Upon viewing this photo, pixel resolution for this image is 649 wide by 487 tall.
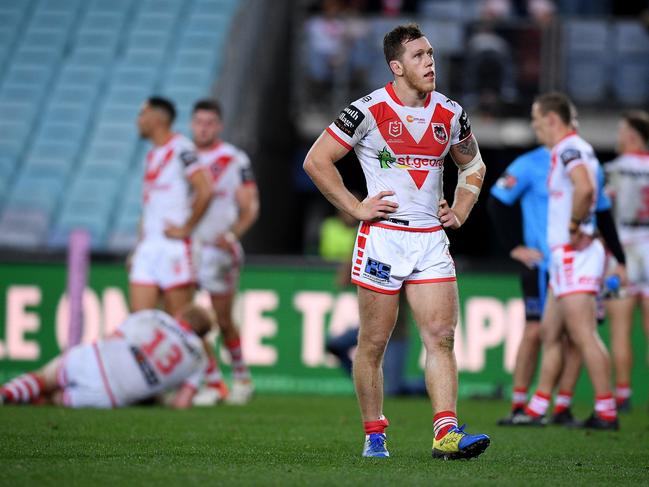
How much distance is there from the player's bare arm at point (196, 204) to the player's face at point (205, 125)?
0.78 m

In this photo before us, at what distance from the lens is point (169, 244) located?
1123 cm

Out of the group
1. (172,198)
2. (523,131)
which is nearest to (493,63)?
(523,131)

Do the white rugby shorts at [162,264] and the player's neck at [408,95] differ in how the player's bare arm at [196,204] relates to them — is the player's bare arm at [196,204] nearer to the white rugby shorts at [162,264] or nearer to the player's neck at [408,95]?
the white rugby shorts at [162,264]

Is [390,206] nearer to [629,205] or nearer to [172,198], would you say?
[172,198]

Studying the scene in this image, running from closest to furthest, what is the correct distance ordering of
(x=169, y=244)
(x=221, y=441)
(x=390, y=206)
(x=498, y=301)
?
(x=390, y=206) < (x=221, y=441) < (x=169, y=244) < (x=498, y=301)

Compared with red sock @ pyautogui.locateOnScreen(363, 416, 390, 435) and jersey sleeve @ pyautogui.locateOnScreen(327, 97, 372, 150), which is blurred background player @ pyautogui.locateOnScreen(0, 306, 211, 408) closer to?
red sock @ pyautogui.locateOnScreen(363, 416, 390, 435)

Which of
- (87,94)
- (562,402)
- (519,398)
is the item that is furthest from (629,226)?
(87,94)

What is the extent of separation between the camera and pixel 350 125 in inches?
268

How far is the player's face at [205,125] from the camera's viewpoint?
11.9 m

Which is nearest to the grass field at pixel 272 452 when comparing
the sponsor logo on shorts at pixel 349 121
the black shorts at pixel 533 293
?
the black shorts at pixel 533 293

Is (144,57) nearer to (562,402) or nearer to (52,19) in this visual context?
(52,19)

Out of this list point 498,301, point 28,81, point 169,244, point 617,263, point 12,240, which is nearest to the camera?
point 617,263

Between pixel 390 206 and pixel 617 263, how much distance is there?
3.39m

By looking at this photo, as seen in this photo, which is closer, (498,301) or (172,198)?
(172,198)
